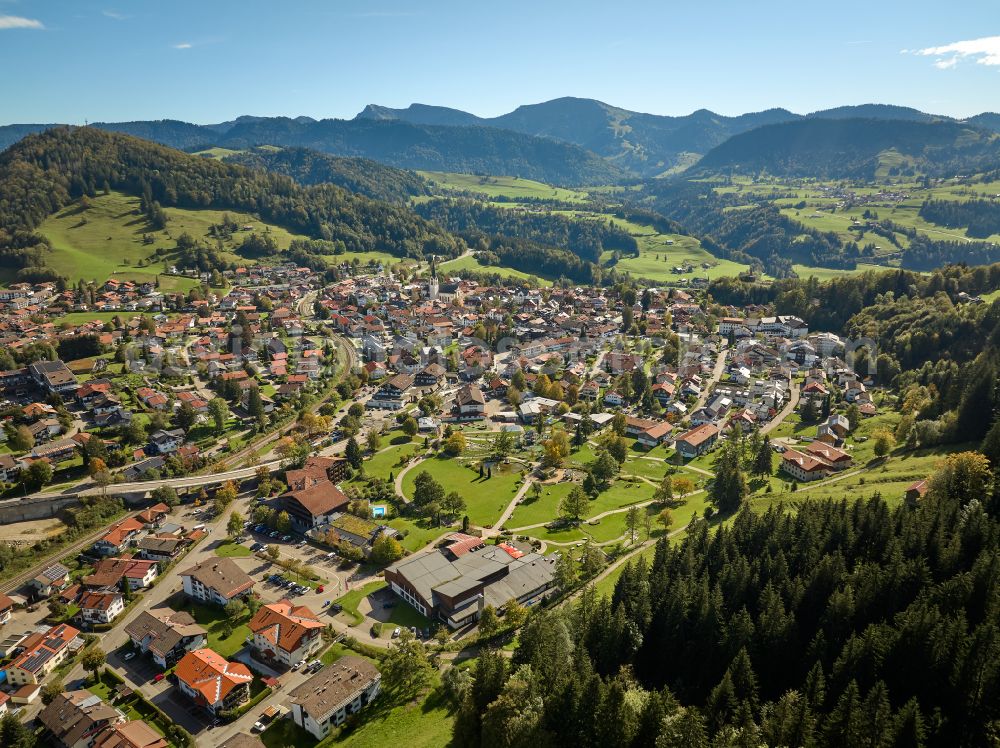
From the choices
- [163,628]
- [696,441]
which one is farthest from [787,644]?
[696,441]

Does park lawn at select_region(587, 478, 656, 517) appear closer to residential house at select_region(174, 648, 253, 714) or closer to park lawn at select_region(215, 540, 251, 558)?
park lawn at select_region(215, 540, 251, 558)

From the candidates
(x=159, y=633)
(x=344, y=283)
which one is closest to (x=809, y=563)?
(x=159, y=633)

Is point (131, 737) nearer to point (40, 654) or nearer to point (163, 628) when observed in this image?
point (163, 628)

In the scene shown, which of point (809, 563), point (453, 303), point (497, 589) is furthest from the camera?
point (453, 303)

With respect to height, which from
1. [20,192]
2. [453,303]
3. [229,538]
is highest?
[20,192]

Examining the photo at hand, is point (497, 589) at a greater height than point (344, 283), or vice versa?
point (344, 283)

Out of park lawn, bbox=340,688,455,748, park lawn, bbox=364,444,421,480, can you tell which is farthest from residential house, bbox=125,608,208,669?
park lawn, bbox=364,444,421,480

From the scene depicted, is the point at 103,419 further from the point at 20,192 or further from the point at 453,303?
the point at 20,192
